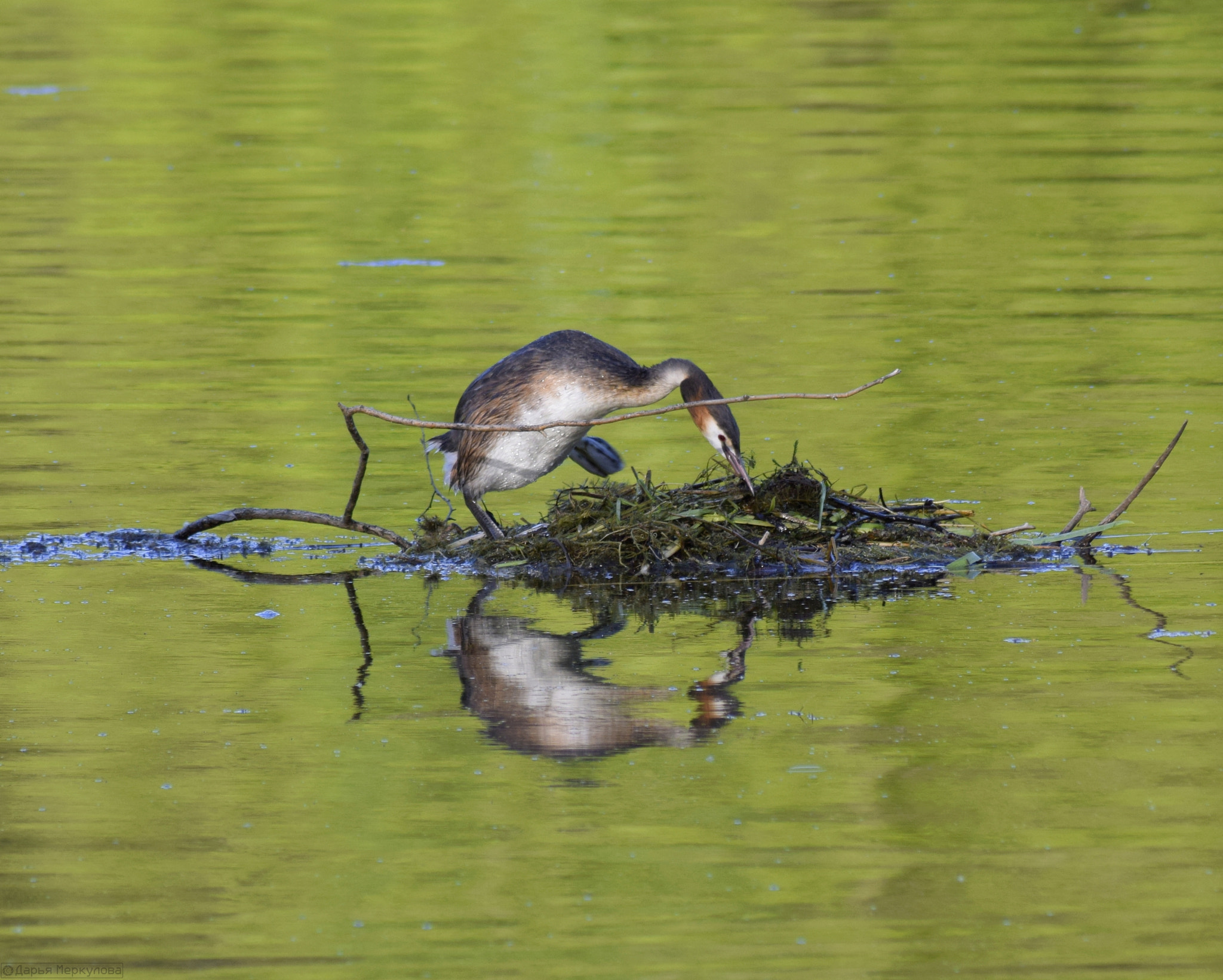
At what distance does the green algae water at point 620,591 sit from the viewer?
523cm

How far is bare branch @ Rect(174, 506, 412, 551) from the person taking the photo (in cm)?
884

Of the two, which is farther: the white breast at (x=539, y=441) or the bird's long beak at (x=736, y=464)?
the white breast at (x=539, y=441)

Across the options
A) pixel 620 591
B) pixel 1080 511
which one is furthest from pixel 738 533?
pixel 1080 511

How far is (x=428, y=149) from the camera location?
21.4 meters

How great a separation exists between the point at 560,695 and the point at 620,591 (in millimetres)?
1467

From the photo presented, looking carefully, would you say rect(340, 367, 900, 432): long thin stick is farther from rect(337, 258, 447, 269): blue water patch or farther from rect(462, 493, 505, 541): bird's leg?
rect(337, 258, 447, 269): blue water patch

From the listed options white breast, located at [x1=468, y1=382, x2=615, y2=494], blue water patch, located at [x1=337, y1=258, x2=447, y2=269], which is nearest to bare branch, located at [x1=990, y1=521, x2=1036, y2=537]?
white breast, located at [x1=468, y1=382, x2=615, y2=494]

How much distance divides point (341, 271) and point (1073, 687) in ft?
33.3

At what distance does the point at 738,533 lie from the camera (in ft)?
27.5

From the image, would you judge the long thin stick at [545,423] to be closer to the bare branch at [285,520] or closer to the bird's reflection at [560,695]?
the bare branch at [285,520]

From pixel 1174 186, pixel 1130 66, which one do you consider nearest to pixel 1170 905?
pixel 1174 186

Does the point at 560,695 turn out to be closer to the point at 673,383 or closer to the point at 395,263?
the point at 673,383

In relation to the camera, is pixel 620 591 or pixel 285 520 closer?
pixel 620 591

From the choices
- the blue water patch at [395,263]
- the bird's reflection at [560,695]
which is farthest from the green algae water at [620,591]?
the blue water patch at [395,263]
